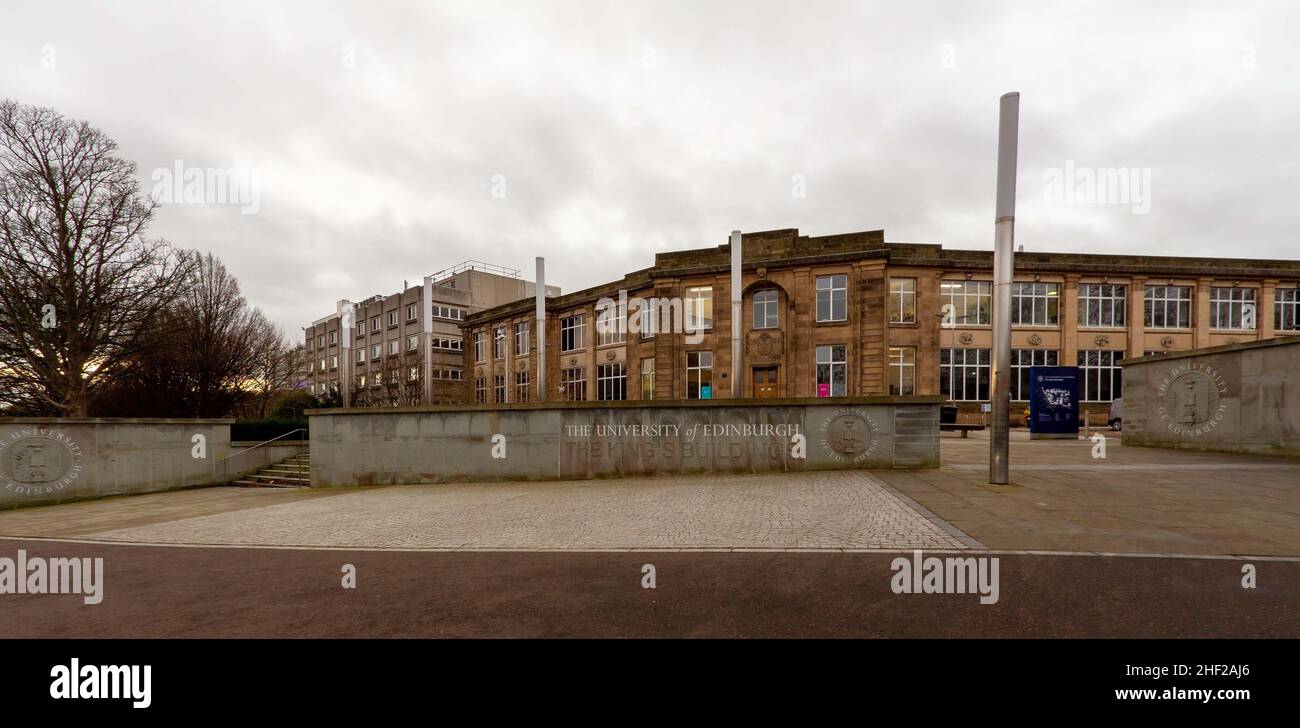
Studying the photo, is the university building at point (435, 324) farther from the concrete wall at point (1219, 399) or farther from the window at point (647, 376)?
the concrete wall at point (1219, 399)

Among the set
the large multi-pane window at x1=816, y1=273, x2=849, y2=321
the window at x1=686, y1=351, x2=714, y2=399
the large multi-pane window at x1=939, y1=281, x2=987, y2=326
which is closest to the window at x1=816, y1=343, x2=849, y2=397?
the large multi-pane window at x1=816, y1=273, x2=849, y2=321

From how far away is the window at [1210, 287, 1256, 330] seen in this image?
3369cm

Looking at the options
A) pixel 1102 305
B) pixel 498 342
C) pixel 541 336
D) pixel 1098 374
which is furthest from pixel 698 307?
pixel 1102 305

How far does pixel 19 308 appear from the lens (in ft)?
Answer: 57.4

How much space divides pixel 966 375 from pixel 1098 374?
31.9 ft

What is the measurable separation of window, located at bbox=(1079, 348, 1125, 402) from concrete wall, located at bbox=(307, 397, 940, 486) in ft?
103

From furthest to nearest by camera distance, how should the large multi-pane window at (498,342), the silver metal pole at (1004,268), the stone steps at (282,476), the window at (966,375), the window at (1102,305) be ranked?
the large multi-pane window at (498,342)
the window at (1102,305)
the window at (966,375)
the stone steps at (282,476)
the silver metal pole at (1004,268)

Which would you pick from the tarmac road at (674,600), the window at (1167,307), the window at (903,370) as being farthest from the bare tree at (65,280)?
the window at (1167,307)

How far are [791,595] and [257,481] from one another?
74.5 ft

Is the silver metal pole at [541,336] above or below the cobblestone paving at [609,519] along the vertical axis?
above

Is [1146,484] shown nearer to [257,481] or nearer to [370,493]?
[370,493]

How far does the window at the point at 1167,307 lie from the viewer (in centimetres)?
3350

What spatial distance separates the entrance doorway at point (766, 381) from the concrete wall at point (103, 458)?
26854 mm
